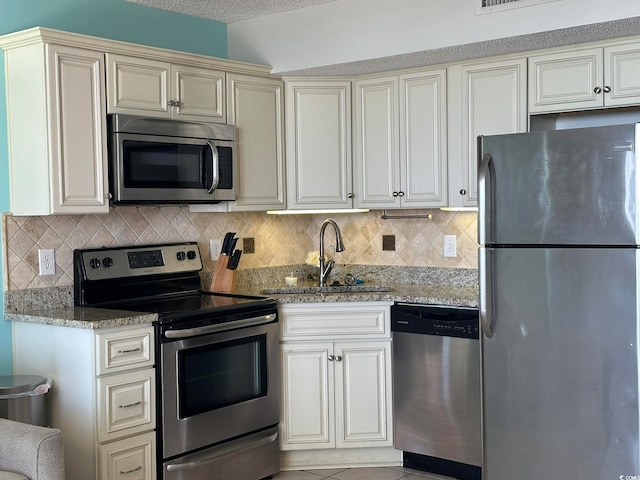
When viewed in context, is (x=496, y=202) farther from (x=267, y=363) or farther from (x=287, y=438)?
(x=287, y=438)

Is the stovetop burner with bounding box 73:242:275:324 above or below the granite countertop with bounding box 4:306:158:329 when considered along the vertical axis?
above

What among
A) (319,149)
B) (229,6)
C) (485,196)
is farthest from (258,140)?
(485,196)

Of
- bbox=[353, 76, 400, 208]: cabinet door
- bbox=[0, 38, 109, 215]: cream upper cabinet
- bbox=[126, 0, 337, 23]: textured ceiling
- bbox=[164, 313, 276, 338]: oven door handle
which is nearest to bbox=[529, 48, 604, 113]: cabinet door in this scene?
bbox=[353, 76, 400, 208]: cabinet door

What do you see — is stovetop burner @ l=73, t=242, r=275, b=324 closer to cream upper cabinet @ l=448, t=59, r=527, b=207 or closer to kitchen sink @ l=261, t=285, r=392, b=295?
kitchen sink @ l=261, t=285, r=392, b=295

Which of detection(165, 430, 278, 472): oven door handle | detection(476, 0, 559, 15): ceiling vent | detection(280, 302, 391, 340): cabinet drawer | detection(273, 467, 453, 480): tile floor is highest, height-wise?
detection(476, 0, 559, 15): ceiling vent

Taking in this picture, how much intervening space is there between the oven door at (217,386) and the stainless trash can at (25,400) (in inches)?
19.5

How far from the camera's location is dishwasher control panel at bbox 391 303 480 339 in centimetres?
383

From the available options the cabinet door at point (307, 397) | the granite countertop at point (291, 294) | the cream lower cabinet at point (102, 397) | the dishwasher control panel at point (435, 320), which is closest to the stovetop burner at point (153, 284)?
the granite countertop at point (291, 294)

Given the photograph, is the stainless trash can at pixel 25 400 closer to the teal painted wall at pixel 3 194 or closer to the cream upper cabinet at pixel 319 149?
the teal painted wall at pixel 3 194

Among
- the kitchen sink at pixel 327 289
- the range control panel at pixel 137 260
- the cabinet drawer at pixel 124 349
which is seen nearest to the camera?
the cabinet drawer at pixel 124 349

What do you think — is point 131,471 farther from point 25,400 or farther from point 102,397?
point 25,400

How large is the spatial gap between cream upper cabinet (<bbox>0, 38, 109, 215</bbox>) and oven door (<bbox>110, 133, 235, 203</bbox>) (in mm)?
83

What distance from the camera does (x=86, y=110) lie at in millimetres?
3525

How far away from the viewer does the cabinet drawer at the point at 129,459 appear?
329 cm
